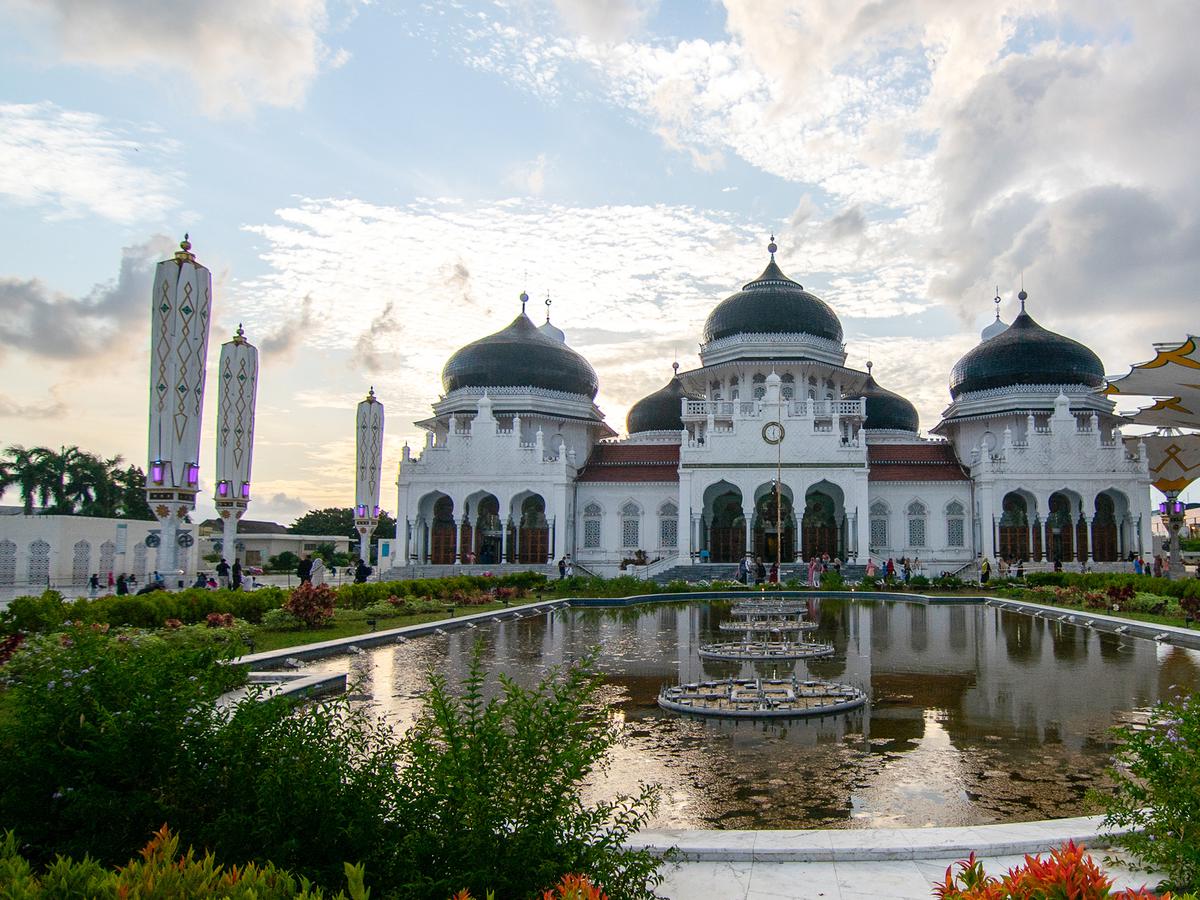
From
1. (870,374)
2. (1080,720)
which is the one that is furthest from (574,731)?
(870,374)

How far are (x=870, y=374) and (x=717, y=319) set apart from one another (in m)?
9.57

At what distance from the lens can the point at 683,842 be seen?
492 centimetres

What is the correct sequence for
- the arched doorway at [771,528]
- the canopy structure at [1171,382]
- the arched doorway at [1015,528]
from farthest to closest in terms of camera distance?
the arched doorway at [771,528]
the arched doorway at [1015,528]
the canopy structure at [1171,382]

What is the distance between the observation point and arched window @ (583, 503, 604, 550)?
43156mm

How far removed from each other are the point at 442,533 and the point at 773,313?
19.1 m

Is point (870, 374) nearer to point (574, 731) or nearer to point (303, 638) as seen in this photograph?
point (303, 638)

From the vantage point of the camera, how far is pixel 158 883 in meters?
3.01

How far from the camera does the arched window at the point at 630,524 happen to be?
4306 centimetres

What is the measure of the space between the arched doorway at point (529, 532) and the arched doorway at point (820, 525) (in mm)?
11714

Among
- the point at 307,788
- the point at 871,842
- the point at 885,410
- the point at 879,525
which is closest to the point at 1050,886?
the point at 871,842

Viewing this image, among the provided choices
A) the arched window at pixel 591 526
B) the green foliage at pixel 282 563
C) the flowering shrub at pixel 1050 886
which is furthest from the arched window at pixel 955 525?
the flowering shrub at pixel 1050 886

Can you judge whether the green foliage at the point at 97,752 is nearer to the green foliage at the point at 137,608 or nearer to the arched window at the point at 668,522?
the green foliage at the point at 137,608

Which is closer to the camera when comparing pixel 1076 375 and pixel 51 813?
pixel 51 813

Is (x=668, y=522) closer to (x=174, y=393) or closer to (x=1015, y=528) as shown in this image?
(x=1015, y=528)
